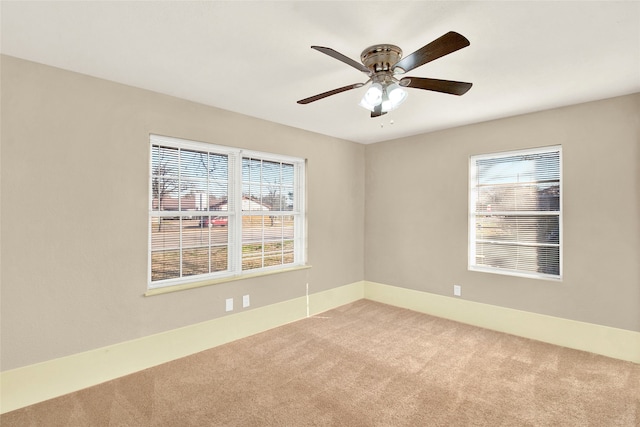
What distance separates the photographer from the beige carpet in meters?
2.17

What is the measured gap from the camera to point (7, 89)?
224cm

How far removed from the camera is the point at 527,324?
139 inches

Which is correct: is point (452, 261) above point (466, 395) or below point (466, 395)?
above

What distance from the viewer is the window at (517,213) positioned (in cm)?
346

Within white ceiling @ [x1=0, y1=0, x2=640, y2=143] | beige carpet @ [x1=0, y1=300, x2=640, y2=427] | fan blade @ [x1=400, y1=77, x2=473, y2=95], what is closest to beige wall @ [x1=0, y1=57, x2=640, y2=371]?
white ceiling @ [x1=0, y1=0, x2=640, y2=143]

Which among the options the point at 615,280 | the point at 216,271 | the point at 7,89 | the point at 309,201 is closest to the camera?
the point at 7,89

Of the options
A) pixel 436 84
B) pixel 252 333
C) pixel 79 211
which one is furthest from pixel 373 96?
pixel 252 333

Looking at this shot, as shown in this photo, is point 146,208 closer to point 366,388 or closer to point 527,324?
point 366,388

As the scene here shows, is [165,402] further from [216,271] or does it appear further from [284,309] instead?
[284,309]

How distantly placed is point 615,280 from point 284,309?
340 cm

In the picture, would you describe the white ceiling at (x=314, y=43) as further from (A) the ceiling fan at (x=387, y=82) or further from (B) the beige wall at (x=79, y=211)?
(B) the beige wall at (x=79, y=211)

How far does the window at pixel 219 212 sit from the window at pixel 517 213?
7.38 ft

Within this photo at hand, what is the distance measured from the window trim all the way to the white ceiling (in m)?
0.51

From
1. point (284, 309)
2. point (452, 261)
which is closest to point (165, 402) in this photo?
point (284, 309)
